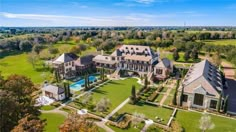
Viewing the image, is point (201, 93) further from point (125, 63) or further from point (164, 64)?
point (125, 63)

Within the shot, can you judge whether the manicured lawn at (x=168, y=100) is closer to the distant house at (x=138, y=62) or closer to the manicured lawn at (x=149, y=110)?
the manicured lawn at (x=149, y=110)

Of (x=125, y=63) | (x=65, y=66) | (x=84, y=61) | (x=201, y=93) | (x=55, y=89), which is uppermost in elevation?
(x=84, y=61)

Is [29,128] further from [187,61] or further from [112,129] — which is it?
[187,61]

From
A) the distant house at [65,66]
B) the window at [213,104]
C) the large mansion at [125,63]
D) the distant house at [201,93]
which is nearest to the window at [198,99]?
the distant house at [201,93]

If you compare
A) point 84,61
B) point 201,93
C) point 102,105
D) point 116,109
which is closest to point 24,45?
point 84,61

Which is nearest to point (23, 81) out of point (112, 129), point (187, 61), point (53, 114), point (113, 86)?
point (53, 114)

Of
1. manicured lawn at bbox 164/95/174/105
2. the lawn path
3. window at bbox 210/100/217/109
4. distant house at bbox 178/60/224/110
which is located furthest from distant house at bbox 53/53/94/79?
window at bbox 210/100/217/109
